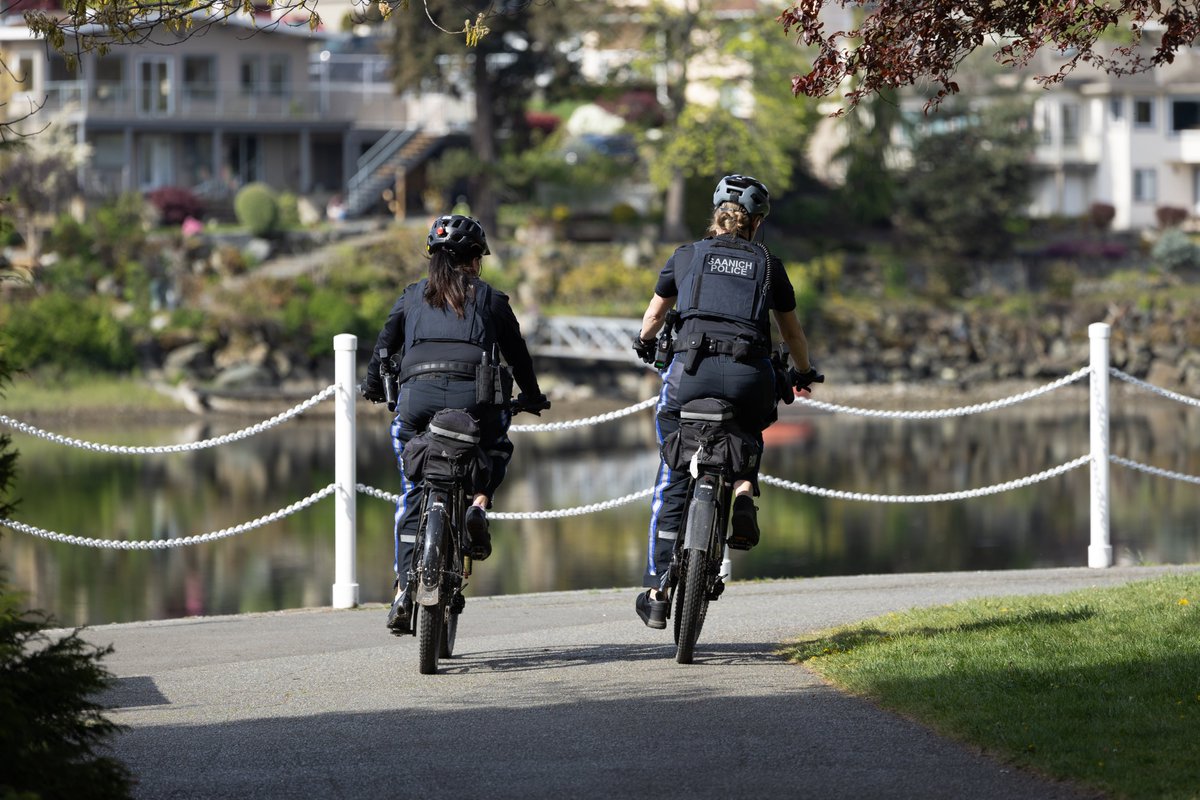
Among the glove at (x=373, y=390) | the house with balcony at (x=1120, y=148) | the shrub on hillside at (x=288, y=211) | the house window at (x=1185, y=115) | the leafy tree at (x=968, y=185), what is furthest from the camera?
the house window at (x=1185, y=115)

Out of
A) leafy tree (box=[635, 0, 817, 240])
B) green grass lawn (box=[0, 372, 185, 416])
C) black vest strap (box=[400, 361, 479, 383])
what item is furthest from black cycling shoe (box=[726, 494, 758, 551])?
leafy tree (box=[635, 0, 817, 240])

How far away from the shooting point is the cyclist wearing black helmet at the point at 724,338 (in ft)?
27.6

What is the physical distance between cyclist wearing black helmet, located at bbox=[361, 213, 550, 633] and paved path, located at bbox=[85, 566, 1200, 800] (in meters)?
0.76

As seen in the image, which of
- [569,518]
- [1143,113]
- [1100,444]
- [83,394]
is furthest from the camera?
[1143,113]

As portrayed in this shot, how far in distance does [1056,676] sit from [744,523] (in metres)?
1.47

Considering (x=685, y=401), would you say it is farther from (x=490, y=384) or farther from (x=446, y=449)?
(x=446, y=449)

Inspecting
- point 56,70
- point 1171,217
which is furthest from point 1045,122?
point 56,70

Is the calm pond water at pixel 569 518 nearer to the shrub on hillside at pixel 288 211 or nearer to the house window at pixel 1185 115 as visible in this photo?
the shrub on hillside at pixel 288 211

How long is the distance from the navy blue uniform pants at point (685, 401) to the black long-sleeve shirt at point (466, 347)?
61 cm

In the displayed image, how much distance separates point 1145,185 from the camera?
74438 millimetres

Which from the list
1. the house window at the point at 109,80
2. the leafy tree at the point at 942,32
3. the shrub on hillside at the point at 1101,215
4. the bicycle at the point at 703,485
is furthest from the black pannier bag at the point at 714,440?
the shrub on hillside at the point at 1101,215

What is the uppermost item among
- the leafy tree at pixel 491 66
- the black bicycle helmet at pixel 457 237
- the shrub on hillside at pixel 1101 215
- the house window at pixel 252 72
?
the house window at pixel 252 72

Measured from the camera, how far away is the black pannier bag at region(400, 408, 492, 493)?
8398mm

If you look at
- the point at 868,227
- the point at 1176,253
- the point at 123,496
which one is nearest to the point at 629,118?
the point at 868,227
